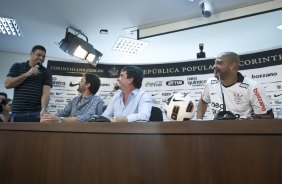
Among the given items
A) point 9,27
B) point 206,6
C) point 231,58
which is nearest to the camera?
point 231,58

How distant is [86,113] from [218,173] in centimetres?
153

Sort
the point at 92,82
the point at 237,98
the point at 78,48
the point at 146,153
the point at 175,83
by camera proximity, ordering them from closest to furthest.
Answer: the point at 146,153 → the point at 237,98 → the point at 92,82 → the point at 175,83 → the point at 78,48

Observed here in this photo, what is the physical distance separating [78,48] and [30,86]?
1.58 metres

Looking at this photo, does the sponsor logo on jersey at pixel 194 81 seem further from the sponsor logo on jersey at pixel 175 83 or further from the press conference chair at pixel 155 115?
the press conference chair at pixel 155 115

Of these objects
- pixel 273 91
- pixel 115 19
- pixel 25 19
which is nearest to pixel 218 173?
pixel 273 91

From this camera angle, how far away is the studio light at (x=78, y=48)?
12.1 ft

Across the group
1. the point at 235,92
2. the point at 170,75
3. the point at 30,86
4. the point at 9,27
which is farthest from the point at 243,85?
the point at 9,27

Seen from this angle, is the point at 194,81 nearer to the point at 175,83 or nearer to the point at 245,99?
the point at 175,83

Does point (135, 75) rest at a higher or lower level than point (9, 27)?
lower

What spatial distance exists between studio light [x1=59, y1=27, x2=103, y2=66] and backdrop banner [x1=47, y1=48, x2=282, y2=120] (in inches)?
4.9

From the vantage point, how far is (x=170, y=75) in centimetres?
354

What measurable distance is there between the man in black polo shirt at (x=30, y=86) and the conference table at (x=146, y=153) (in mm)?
1195

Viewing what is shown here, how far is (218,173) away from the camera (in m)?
0.64

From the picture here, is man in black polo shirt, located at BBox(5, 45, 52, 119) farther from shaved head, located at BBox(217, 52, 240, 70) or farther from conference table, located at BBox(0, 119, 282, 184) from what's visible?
shaved head, located at BBox(217, 52, 240, 70)
